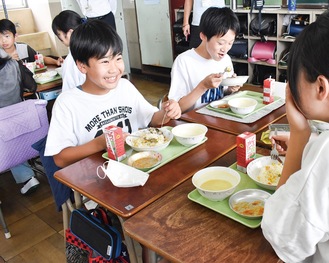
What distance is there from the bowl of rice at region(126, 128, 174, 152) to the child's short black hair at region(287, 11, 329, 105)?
0.74 m

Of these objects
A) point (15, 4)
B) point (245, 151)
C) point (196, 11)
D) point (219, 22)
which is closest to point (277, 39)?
point (196, 11)

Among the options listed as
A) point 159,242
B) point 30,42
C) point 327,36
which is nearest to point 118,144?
point 159,242

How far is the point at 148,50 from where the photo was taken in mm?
5562

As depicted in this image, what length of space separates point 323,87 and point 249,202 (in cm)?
45

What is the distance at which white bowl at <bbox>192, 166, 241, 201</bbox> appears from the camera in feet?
3.44

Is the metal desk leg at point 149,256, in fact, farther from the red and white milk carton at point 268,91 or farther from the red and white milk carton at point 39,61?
the red and white milk carton at point 39,61

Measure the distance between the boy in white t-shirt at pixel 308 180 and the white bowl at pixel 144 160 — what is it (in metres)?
0.58

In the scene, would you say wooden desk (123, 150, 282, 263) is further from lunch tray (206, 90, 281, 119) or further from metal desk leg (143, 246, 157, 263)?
lunch tray (206, 90, 281, 119)

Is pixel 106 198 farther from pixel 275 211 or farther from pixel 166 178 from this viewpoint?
pixel 275 211

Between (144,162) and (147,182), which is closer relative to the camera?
(147,182)

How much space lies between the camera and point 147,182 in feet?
3.99

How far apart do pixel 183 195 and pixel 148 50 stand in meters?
4.70

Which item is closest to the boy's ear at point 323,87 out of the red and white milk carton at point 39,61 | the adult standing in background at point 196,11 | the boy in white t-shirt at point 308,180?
the boy in white t-shirt at point 308,180

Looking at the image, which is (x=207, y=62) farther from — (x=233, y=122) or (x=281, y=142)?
(x=281, y=142)
